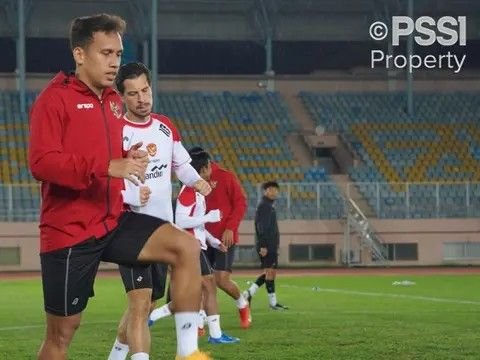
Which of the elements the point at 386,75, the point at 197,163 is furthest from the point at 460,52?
the point at 197,163

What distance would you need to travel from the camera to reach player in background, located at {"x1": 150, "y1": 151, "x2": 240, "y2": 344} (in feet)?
43.0

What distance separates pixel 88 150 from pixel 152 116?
7.95 ft

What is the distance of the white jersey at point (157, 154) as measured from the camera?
961 cm

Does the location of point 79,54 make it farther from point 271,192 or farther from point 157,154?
point 271,192

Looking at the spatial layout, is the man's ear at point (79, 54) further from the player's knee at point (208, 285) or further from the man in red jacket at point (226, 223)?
the man in red jacket at point (226, 223)

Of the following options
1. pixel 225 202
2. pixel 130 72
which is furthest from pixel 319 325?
pixel 130 72

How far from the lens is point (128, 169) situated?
7207 millimetres

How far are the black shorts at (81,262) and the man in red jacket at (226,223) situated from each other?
7.74 m

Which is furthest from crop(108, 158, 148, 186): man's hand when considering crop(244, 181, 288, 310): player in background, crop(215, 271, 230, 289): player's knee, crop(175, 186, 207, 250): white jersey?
crop(244, 181, 288, 310): player in background

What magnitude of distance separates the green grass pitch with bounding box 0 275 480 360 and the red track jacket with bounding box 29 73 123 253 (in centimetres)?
458

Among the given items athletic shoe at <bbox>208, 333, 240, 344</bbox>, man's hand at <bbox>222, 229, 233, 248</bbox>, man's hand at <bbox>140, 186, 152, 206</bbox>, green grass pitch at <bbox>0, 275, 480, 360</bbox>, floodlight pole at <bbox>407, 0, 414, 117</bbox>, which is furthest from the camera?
floodlight pole at <bbox>407, 0, 414, 117</bbox>

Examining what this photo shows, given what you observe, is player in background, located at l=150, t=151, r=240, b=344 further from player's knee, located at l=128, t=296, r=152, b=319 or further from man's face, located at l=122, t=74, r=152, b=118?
player's knee, located at l=128, t=296, r=152, b=319

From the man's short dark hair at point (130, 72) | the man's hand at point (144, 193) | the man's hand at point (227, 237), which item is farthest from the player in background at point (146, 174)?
the man's hand at point (227, 237)

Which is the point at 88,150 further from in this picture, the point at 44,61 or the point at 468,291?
the point at 44,61
